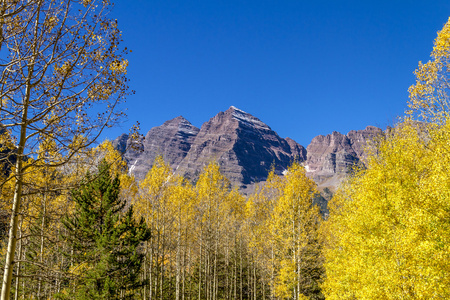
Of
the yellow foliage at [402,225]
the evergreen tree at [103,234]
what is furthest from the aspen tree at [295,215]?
the evergreen tree at [103,234]

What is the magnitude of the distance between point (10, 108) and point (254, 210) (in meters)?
A: 25.5

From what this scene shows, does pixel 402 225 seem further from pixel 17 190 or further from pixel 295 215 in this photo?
pixel 17 190

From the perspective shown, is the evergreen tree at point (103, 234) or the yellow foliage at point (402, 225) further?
the evergreen tree at point (103, 234)

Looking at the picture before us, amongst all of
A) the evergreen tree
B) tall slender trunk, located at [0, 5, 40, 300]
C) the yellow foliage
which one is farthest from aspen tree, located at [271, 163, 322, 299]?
tall slender trunk, located at [0, 5, 40, 300]

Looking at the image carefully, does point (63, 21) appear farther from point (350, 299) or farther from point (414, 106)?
point (350, 299)

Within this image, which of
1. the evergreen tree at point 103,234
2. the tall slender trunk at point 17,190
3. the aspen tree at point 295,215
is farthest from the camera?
the aspen tree at point 295,215

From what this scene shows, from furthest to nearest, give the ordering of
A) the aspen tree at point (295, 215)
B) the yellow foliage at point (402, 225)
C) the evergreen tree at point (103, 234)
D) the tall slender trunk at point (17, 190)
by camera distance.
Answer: the aspen tree at point (295, 215), the evergreen tree at point (103, 234), the yellow foliage at point (402, 225), the tall slender trunk at point (17, 190)

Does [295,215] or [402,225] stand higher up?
[295,215]

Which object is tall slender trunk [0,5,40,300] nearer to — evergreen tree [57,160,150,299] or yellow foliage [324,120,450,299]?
yellow foliage [324,120,450,299]

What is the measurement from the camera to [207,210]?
82.9 ft

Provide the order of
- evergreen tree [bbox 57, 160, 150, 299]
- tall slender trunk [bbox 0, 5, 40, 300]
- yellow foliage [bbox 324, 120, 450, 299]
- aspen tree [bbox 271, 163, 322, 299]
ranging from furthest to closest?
aspen tree [bbox 271, 163, 322, 299]
evergreen tree [bbox 57, 160, 150, 299]
yellow foliage [bbox 324, 120, 450, 299]
tall slender trunk [bbox 0, 5, 40, 300]

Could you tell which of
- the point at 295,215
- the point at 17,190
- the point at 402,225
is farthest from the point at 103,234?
the point at 402,225

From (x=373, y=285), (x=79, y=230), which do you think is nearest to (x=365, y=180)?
(x=373, y=285)

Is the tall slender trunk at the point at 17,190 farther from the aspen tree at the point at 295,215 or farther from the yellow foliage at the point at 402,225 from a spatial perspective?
the aspen tree at the point at 295,215
